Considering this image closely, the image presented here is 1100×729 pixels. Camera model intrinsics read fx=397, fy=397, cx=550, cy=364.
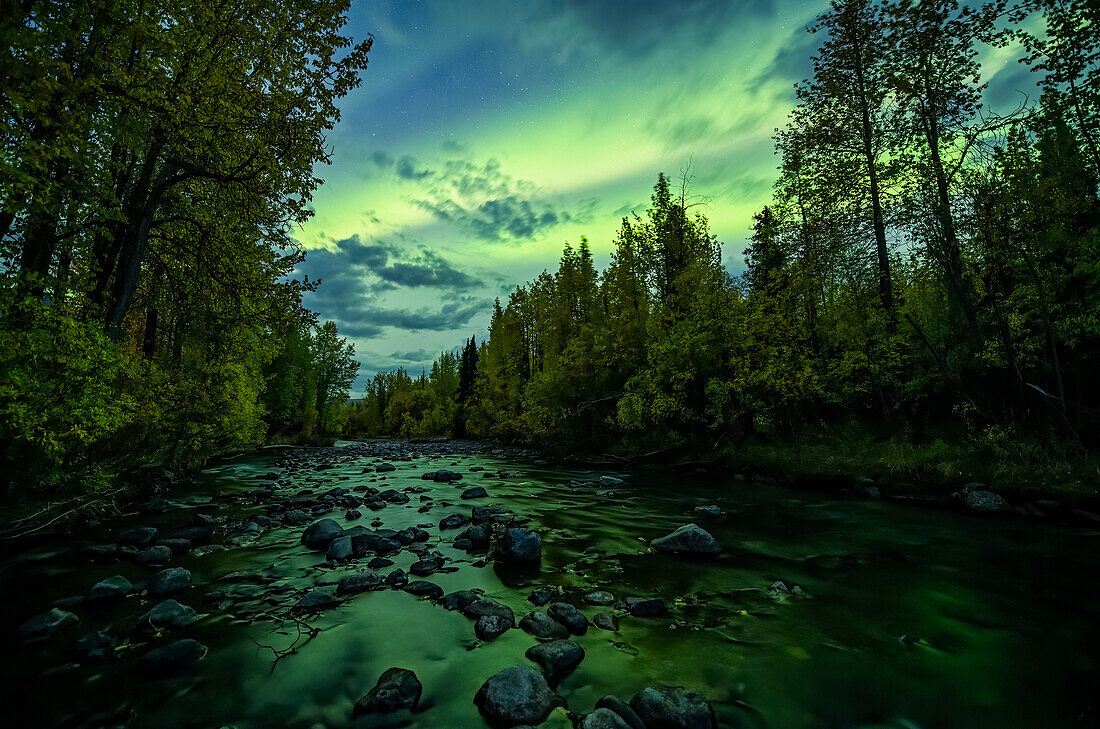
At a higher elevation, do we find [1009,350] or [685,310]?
[685,310]

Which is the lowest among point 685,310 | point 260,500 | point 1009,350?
point 260,500

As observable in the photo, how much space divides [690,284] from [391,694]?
21779 mm

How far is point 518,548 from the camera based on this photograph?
6.59m

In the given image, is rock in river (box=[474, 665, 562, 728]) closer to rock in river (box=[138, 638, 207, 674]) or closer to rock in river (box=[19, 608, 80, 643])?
rock in river (box=[138, 638, 207, 674])

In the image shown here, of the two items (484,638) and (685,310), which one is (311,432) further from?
(484,638)

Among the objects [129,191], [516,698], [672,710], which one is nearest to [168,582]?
[516,698]

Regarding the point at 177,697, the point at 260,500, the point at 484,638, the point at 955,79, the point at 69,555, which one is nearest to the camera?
the point at 177,697

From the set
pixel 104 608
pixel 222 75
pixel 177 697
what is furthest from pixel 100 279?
pixel 177 697

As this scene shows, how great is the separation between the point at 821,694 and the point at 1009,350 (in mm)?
13952

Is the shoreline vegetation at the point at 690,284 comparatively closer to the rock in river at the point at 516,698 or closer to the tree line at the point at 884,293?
the tree line at the point at 884,293

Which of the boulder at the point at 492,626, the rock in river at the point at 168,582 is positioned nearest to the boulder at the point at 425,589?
the boulder at the point at 492,626

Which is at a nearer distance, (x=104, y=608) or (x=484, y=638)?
(x=484, y=638)

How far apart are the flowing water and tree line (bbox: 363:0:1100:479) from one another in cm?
750

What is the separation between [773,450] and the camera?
1670 centimetres
